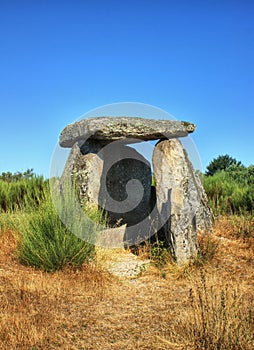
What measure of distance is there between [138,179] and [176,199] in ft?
8.46

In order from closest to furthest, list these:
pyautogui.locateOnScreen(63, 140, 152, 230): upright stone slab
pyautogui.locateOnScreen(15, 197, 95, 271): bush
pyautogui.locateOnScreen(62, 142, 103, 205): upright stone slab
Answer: pyautogui.locateOnScreen(15, 197, 95, 271): bush
pyautogui.locateOnScreen(62, 142, 103, 205): upright stone slab
pyautogui.locateOnScreen(63, 140, 152, 230): upright stone slab

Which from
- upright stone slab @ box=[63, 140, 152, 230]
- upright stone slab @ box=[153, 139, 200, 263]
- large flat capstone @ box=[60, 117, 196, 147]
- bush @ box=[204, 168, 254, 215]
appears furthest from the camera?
bush @ box=[204, 168, 254, 215]

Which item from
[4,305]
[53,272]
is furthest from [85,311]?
[53,272]

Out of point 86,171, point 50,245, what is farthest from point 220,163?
point 50,245

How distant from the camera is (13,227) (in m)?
8.88

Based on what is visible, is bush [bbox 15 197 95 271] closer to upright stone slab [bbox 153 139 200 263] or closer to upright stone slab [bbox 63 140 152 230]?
upright stone slab [bbox 153 139 200 263]

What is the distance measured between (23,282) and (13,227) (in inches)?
129

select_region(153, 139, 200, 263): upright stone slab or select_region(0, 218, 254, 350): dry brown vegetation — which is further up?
select_region(153, 139, 200, 263): upright stone slab

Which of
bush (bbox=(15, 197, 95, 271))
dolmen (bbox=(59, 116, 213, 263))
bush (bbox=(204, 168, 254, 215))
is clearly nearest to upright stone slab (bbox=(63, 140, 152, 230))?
dolmen (bbox=(59, 116, 213, 263))

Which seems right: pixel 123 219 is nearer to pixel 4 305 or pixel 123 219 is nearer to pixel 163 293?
pixel 163 293

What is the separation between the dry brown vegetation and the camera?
3.96 meters

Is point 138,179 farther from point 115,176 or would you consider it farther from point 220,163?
point 220,163

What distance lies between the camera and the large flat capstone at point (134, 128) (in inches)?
319

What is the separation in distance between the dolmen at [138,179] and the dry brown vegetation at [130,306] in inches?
31.5
